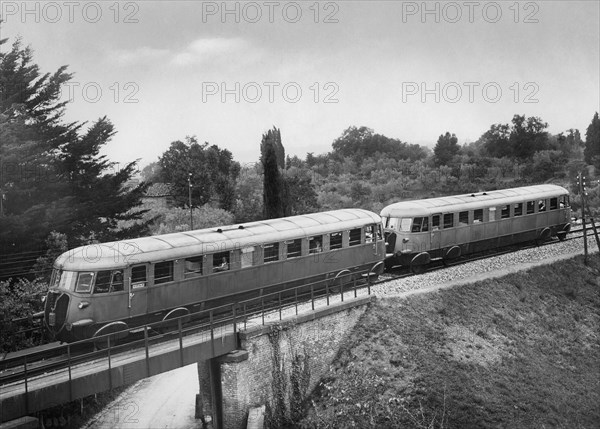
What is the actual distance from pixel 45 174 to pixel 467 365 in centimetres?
1852

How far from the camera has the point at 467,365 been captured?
62.5 feet

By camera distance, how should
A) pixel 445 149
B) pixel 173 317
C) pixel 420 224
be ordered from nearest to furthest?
1. pixel 173 317
2. pixel 420 224
3. pixel 445 149

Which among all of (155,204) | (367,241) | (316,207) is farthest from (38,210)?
(155,204)

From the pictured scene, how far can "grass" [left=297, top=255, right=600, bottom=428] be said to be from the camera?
55.8ft

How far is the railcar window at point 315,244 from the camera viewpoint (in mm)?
21641

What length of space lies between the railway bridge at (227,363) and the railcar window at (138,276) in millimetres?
1539

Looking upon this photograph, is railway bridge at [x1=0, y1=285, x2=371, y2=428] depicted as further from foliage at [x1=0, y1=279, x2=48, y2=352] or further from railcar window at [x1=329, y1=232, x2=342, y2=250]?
foliage at [x1=0, y1=279, x2=48, y2=352]

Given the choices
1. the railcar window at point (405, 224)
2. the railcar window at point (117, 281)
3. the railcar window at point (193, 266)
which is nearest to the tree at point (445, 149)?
the railcar window at point (405, 224)

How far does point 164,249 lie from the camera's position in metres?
17.8

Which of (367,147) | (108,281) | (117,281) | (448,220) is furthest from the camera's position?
(367,147)

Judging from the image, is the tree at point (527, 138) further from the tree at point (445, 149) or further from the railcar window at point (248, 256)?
the railcar window at point (248, 256)

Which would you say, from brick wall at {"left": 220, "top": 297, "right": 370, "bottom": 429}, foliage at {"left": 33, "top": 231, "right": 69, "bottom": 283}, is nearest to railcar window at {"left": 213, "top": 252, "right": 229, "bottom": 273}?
brick wall at {"left": 220, "top": 297, "right": 370, "bottom": 429}

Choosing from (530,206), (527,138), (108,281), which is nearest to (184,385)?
(108,281)

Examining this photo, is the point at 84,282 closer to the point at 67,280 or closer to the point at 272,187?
the point at 67,280
